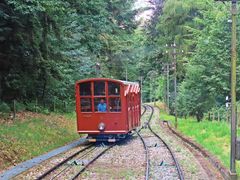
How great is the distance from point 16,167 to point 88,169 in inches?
85.1

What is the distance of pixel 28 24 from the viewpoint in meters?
22.5

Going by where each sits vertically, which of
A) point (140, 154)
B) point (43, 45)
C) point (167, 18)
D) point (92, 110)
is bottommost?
point (140, 154)

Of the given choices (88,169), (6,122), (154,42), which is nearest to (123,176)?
(88,169)

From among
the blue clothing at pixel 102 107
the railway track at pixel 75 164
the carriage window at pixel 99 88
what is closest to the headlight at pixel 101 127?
the blue clothing at pixel 102 107

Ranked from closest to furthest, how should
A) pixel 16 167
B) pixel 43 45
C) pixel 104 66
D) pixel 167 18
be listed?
pixel 16 167 < pixel 43 45 < pixel 104 66 < pixel 167 18

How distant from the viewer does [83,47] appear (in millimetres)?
31609

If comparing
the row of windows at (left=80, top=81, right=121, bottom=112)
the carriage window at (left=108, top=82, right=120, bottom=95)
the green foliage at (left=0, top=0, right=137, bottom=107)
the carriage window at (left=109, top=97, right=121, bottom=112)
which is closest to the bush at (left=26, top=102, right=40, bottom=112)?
the green foliage at (left=0, top=0, right=137, bottom=107)

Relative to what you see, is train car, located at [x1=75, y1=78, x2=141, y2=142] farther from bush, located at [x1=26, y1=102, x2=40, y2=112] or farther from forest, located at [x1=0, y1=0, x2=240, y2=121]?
bush, located at [x1=26, y1=102, x2=40, y2=112]

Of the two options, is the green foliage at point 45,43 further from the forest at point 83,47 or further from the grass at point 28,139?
the grass at point 28,139

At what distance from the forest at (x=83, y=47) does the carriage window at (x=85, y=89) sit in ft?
10.9

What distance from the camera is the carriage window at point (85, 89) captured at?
70.1 feet

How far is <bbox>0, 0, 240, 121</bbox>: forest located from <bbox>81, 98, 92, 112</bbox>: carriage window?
4012 mm

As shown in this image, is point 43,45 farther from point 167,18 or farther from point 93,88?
point 167,18

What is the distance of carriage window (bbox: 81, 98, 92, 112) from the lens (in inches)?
845
